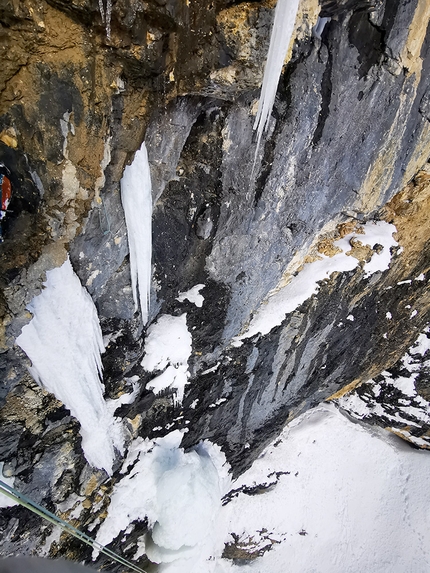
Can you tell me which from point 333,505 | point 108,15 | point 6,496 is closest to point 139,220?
point 108,15

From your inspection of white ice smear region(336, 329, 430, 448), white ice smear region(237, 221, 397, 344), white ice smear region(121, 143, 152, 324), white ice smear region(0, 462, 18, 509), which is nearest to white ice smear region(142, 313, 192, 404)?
white ice smear region(121, 143, 152, 324)

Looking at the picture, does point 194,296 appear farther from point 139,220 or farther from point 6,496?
point 6,496

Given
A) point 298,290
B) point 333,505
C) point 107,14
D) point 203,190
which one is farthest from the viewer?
point 333,505

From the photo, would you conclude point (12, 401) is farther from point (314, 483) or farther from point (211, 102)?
point (314, 483)

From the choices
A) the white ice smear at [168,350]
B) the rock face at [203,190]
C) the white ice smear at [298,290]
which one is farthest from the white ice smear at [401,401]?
the white ice smear at [168,350]

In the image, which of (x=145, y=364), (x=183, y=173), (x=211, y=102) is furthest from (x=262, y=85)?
(x=145, y=364)

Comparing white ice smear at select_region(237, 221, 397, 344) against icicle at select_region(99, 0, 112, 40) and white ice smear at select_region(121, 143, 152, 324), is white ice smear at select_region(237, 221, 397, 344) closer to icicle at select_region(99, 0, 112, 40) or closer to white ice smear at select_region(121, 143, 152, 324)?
white ice smear at select_region(121, 143, 152, 324)

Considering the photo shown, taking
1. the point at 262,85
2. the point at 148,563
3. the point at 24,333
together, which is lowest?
the point at 148,563
